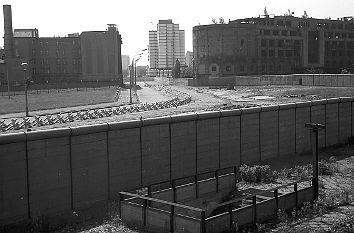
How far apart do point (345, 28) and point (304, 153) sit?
13457cm

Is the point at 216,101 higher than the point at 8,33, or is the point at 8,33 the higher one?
the point at 8,33

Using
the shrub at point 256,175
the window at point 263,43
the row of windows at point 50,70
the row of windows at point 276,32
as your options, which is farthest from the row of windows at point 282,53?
the shrub at point 256,175

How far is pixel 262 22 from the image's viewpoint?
13562cm

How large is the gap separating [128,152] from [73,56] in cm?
12505

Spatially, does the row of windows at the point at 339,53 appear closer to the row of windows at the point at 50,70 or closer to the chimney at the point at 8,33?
the row of windows at the point at 50,70

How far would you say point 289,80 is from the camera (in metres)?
85.4

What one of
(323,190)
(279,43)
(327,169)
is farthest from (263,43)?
(323,190)

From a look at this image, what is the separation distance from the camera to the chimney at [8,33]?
124 meters

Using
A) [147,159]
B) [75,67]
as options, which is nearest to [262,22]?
[75,67]

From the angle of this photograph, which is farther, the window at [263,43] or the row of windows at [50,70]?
the row of windows at [50,70]

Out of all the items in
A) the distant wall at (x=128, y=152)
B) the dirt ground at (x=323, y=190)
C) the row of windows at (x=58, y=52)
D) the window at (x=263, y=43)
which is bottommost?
the dirt ground at (x=323, y=190)

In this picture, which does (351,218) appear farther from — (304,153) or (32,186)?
(304,153)

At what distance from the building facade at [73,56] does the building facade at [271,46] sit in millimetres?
25476

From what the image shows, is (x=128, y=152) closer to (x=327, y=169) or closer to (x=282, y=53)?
(x=327, y=169)
